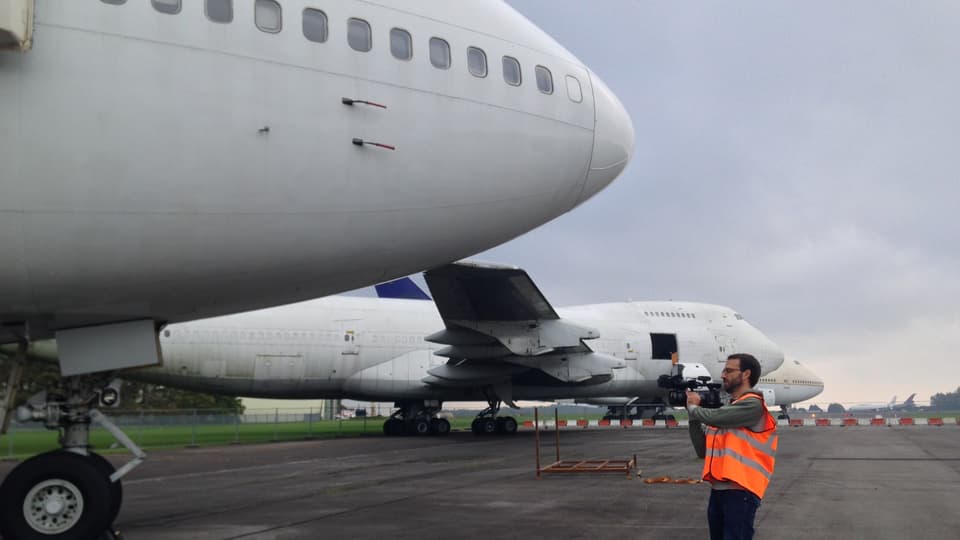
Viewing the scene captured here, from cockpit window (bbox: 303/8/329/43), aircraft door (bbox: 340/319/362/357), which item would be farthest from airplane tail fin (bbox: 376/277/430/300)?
cockpit window (bbox: 303/8/329/43)

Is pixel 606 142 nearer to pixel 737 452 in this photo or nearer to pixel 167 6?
pixel 737 452

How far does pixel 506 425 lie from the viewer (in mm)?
27875

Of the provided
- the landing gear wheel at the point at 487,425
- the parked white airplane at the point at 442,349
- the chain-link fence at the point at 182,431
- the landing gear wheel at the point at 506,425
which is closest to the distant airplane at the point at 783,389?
the parked white airplane at the point at 442,349

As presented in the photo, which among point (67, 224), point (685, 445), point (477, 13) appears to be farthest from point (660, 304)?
point (67, 224)

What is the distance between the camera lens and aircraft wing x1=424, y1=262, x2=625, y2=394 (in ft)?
67.8

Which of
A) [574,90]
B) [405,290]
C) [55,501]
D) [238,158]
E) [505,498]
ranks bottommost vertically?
[505,498]

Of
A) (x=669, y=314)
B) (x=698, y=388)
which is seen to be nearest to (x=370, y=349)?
(x=669, y=314)

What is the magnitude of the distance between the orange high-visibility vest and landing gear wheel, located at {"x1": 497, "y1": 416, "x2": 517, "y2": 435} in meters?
23.1

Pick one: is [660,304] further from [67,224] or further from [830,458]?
[67,224]

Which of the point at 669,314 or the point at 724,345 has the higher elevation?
the point at 669,314

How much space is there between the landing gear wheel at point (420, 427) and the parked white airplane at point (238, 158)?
21457mm

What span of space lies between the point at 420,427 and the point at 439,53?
22.6 metres

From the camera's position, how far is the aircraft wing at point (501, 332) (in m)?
20.7

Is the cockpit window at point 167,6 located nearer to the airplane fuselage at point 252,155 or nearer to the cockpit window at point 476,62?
the airplane fuselage at point 252,155
